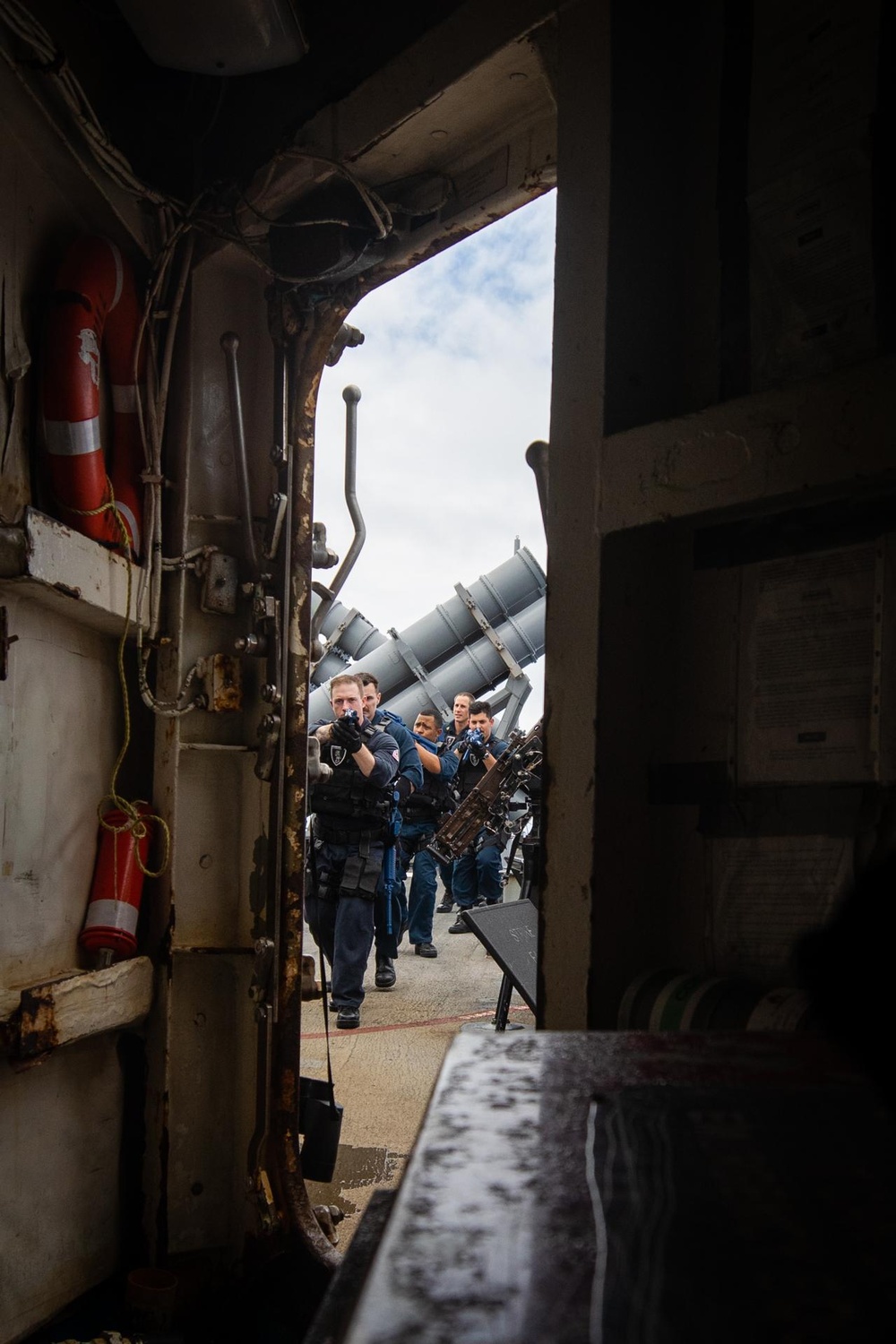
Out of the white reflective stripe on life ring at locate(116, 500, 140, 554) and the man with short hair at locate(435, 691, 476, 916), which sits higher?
the white reflective stripe on life ring at locate(116, 500, 140, 554)

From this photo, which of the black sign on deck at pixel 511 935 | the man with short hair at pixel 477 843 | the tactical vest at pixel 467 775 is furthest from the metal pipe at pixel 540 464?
the tactical vest at pixel 467 775

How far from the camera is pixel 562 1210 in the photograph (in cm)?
45

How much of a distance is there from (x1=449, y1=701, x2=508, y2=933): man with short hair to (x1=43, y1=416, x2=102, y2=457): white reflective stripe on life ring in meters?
5.10

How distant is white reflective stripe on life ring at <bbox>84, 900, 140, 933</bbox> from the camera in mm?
1910

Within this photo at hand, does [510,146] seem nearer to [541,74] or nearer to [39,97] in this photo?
[541,74]

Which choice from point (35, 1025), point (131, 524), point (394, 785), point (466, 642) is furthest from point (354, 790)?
point (466, 642)

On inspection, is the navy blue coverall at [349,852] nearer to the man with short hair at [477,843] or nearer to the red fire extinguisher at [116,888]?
the man with short hair at [477,843]

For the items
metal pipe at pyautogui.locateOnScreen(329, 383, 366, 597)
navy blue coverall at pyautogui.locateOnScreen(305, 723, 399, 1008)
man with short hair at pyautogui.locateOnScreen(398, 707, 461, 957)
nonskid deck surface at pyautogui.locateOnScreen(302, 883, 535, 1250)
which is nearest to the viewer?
metal pipe at pyautogui.locateOnScreen(329, 383, 366, 597)

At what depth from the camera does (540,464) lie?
1405 millimetres

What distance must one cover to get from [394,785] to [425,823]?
1485 mm

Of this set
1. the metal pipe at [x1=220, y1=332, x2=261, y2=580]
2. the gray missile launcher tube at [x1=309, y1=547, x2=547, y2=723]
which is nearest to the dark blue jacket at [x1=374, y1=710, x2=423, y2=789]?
the metal pipe at [x1=220, y1=332, x2=261, y2=580]

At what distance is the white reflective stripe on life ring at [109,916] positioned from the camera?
191 cm

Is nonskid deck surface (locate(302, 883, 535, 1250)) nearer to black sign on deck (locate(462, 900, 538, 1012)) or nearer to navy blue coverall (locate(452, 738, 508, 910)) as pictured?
black sign on deck (locate(462, 900, 538, 1012))

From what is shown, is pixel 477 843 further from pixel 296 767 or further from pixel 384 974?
pixel 296 767
